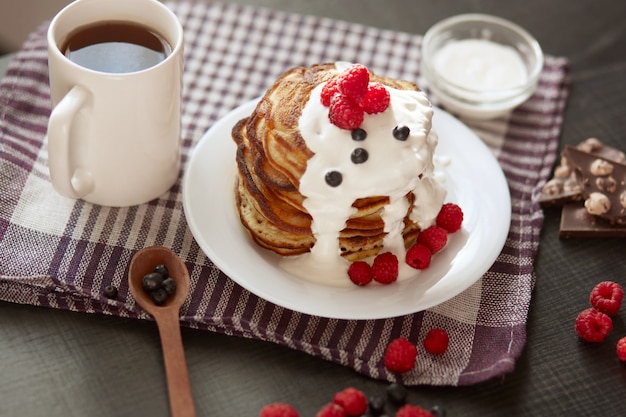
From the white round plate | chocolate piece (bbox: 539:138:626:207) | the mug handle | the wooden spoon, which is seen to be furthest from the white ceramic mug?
chocolate piece (bbox: 539:138:626:207)

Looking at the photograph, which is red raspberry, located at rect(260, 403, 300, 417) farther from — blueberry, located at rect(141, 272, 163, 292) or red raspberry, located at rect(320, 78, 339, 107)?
red raspberry, located at rect(320, 78, 339, 107)

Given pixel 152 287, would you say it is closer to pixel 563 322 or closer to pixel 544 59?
pixel 563 322

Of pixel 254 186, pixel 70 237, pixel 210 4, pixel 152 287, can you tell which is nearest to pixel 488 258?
pixel 254 186

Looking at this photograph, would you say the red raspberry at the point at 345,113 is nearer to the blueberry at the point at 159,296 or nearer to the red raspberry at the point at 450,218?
the red raspberry at the point at 450,218

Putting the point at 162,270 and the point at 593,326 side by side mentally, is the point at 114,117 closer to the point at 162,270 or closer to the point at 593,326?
the point at 162,270

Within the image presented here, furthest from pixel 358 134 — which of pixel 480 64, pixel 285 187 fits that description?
pixel 480 64

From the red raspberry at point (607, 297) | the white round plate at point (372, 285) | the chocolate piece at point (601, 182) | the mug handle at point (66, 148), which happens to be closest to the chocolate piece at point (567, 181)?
the chocolate piece at point (601, 182)
